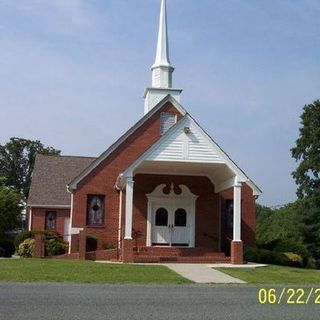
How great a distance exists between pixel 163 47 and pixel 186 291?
2288 cm

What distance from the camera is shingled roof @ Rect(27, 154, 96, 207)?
40.9 metres

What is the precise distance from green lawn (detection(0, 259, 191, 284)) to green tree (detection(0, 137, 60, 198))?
75.5 metres

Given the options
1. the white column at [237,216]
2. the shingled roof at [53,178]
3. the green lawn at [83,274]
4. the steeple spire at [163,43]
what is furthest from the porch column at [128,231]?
the shingled roof at [53,178]

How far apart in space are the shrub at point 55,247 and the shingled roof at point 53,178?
949 centimetres

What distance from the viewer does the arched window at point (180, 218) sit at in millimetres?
31656

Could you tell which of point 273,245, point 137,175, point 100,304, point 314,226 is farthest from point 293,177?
point 100,304

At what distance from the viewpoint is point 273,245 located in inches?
1293

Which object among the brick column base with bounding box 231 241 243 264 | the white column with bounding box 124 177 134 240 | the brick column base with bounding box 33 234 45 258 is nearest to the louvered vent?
the white column with bounding box 124 177 134 240

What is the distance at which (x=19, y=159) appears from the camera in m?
97.9

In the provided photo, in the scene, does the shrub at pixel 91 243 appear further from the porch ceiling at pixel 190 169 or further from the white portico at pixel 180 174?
the porch ceiling at pixel 190 169

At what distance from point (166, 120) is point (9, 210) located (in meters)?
14.1

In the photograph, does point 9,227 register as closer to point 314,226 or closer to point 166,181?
point 166,181

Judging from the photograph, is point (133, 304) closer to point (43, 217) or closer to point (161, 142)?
point (161, 142)

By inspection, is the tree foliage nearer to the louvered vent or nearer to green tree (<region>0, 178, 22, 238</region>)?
green tree (<region>0, 178, 22, 238</region>)
